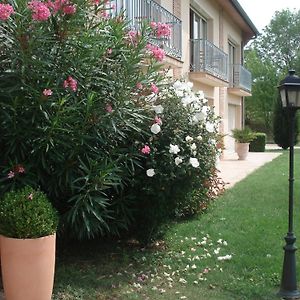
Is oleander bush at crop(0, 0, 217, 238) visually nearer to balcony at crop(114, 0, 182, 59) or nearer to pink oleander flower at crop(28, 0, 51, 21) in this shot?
pink oleander flower at crop(28, 0, 51, 21)

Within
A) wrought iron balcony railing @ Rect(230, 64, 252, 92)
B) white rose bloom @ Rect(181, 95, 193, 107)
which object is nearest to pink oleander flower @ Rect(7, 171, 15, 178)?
white rose bloom @ Rect(181, 95, 193, 107)

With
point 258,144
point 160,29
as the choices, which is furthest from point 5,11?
point 258,144

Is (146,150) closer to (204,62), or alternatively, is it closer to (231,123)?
(204,62)

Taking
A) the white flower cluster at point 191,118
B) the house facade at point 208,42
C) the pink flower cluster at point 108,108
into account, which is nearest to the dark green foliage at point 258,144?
the house facade at point 208,42

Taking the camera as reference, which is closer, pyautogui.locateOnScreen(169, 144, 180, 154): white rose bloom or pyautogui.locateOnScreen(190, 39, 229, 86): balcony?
pyautogui.locateOnScreen(169, 144, 180, 154): white rose bloom

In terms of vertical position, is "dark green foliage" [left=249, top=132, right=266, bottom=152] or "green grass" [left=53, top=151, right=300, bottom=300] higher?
"dark green foliage" [left=249, top=132, right=266, bottom=152]

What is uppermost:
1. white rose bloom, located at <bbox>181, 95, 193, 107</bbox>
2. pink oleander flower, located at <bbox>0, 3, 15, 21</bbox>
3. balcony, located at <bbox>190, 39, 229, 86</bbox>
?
balcony, located at <bbox>190, 39, 229, 86</bbox>

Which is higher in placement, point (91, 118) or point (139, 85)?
point (139, 85)

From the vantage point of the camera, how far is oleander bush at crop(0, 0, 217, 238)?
496cm

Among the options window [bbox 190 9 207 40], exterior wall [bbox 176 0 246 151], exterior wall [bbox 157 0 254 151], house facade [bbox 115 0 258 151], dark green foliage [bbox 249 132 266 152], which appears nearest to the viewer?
house facade [bbox 115 0 258 151]

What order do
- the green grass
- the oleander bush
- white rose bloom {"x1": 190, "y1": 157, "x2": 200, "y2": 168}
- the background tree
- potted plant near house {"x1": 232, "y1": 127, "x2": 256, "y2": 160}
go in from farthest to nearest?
the background tree, potted plant near house {"x1": 232, "y1": 127, "x2": 256, "y2": 160}, white rose bloom {"x1": 190, "y1": 157, "x2": 200, "y2": 168}, the green grass, the oleander bush

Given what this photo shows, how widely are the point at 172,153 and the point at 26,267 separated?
2.20 meters

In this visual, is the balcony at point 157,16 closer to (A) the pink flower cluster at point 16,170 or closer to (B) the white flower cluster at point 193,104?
(B) the white flower cluster at point 193,104

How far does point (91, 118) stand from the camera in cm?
520
